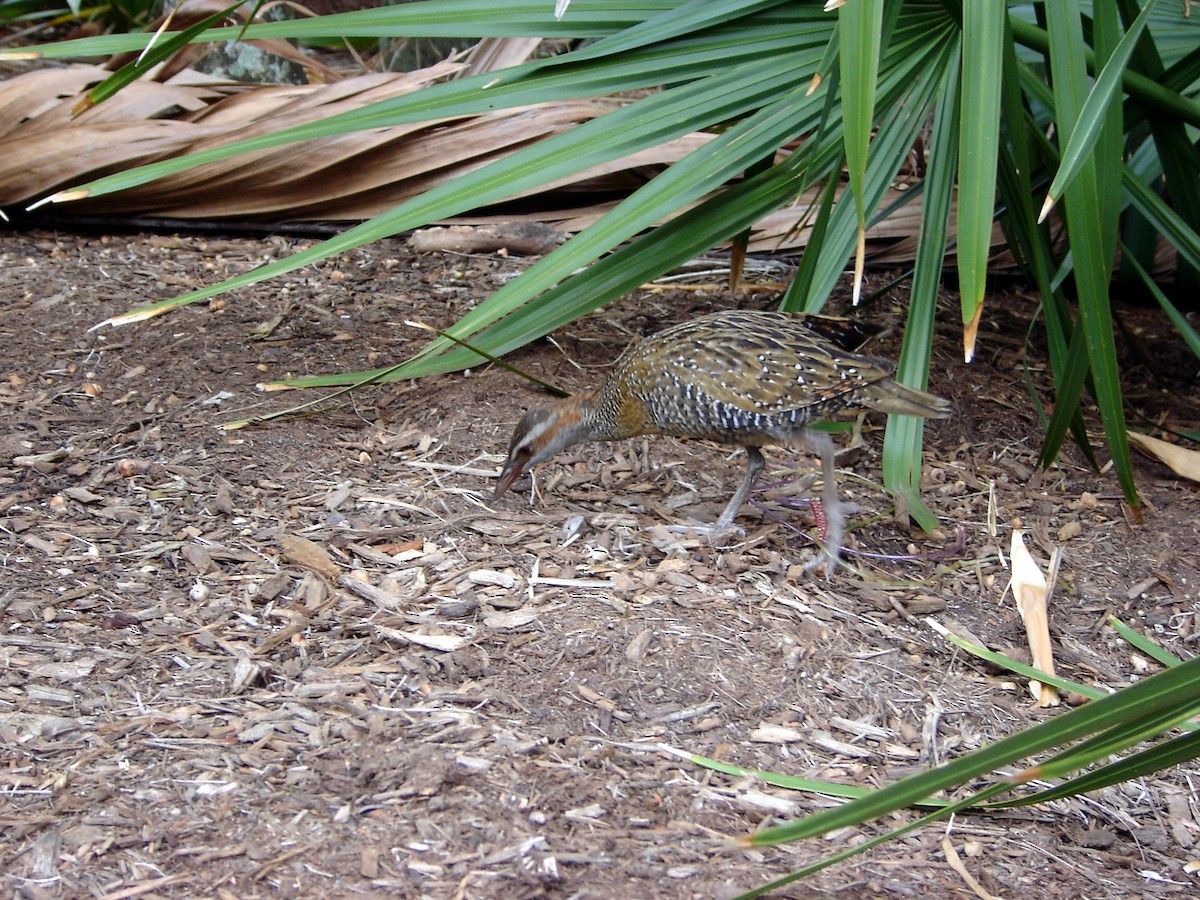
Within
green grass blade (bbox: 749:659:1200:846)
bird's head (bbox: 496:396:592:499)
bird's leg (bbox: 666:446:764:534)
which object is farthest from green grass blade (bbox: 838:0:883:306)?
bird's head (bbox: 496:396:592:499)

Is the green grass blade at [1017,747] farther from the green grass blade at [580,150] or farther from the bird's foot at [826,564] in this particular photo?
the green grass blade at [580,150]

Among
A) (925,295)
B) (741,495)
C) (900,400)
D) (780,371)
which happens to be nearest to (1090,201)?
(925,295)

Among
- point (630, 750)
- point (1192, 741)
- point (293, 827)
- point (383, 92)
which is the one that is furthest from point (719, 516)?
point (383, 92)

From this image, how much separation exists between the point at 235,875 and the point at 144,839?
10.6 inches

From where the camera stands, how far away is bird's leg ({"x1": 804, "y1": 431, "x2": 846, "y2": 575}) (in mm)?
4156

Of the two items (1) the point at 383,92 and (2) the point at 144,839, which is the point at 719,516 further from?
(1) the point at 383,92

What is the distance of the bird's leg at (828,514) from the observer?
4.16 m

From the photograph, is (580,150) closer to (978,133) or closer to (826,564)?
(978,133)

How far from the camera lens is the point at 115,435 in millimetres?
4637

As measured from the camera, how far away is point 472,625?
3658mm

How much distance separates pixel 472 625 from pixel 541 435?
1.01m

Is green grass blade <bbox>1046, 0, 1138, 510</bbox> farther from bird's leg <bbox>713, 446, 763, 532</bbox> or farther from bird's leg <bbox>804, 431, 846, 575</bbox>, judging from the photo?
bird's leg <bbox>713, 446, 763, 532</bbox>

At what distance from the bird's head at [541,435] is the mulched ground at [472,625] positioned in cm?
16

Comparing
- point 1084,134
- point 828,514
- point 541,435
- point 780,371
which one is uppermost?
point 1084,134
